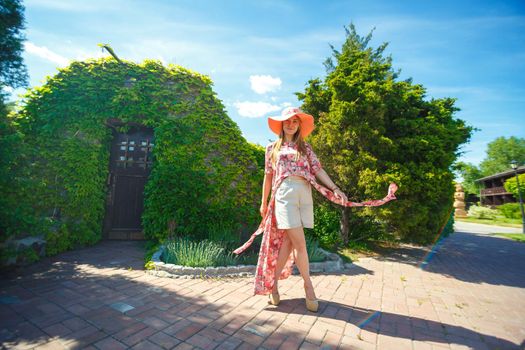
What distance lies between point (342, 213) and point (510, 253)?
602cm

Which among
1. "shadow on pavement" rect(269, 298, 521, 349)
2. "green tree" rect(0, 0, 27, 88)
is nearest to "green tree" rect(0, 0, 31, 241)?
"green tree" rect(0, 0, 27, 88)

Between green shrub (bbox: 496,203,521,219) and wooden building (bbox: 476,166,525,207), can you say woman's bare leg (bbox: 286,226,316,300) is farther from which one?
wooden building (bbox: 476,166,525,207)

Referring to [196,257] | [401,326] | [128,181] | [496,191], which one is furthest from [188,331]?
[496,191]

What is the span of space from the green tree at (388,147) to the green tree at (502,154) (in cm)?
6283

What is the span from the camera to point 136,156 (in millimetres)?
5867

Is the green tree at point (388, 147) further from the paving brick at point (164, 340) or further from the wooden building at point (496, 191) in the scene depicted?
the wooden building at point (496, 191)

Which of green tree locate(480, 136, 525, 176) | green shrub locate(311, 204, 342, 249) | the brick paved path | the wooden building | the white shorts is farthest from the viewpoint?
green tree locate(480, 136, 525, 176)

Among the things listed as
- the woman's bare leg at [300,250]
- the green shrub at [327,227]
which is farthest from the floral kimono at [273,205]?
the green shrub at [327,227]

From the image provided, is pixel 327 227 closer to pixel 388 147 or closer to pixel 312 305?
pixel 388 147

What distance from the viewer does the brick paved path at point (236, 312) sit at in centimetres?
202

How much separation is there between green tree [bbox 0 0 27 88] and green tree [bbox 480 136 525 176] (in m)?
69.7

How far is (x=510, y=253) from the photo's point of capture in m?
7.44

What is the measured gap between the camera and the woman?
2.50 metres

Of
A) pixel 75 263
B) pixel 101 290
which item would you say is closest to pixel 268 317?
pixel 101 290
